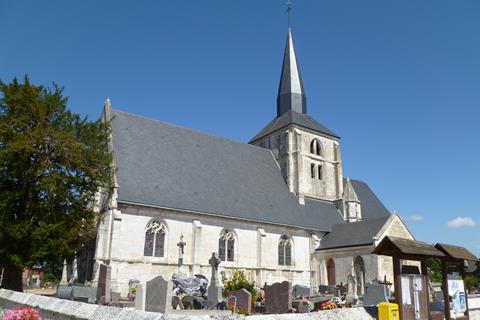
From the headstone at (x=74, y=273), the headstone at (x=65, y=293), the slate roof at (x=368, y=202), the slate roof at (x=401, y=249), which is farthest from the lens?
the slate roof at (x=368, y=202)

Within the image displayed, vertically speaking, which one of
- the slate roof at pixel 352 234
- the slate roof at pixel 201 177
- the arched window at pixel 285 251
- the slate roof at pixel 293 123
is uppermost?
the slate roof at pixel 293 123

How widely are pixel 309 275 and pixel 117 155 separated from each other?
49.9 feet

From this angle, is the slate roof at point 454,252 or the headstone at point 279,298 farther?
the headstone at point 279,298

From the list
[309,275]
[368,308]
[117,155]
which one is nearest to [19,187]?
[117,155]

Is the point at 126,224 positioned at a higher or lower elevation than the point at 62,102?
lower

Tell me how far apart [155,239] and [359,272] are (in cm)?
→ 1312

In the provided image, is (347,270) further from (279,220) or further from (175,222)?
(175,222)

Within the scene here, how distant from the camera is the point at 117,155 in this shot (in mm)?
24016

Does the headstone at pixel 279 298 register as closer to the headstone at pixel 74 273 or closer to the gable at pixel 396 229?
the headstone at pixel 74 273

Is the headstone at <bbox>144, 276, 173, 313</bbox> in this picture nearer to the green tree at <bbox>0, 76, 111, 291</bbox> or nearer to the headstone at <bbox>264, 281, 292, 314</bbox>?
the headstone at <bbox>264, 281, 292, 314</bbox>

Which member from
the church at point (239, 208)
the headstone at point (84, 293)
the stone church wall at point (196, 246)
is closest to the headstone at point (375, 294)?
the headstone at point (84, 293)

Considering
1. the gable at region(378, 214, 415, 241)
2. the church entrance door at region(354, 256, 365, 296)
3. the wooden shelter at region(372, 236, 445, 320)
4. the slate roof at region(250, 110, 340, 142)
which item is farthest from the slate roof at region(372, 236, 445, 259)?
the slate roof at region(250, 110, 340, 142)

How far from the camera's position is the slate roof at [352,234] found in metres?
26.6

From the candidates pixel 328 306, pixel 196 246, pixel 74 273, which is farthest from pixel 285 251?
pixel 328 306
